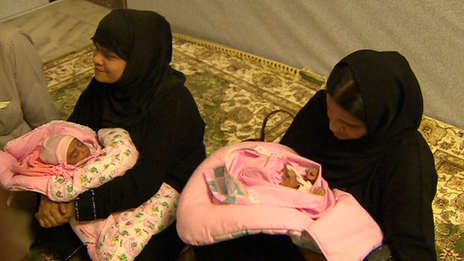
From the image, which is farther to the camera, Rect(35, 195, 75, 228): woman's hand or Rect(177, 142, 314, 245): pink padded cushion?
Rect(35, 195, 75, 228): woman's hand

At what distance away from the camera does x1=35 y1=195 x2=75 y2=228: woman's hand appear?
136 centimetres

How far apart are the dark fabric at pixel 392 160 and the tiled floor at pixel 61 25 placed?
234 cm

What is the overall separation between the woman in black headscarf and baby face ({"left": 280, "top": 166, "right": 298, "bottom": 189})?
0.42 metres

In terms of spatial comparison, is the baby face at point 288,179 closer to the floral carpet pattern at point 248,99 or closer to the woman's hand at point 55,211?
the floral carpet pattern at point 248,99

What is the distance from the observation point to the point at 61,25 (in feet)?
10.7

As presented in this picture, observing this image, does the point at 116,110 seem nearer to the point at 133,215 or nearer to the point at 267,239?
the point at 133,215

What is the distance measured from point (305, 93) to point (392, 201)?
129 cm

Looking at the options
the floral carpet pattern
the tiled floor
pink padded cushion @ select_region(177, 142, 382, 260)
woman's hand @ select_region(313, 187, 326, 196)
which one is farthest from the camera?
the tiled floor

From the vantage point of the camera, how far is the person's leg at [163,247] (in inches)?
55.5

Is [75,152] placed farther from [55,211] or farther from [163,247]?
[163,247]

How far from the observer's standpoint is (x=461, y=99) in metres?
2.06

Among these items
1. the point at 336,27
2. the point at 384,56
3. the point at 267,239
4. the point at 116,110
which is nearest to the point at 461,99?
the point at 336,27

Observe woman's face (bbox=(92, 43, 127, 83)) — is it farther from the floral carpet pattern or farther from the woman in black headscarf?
the floral carpet pattern

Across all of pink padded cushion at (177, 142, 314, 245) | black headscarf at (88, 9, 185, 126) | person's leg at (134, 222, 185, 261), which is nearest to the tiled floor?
black headscarf at (88, 9, 185, 126)
